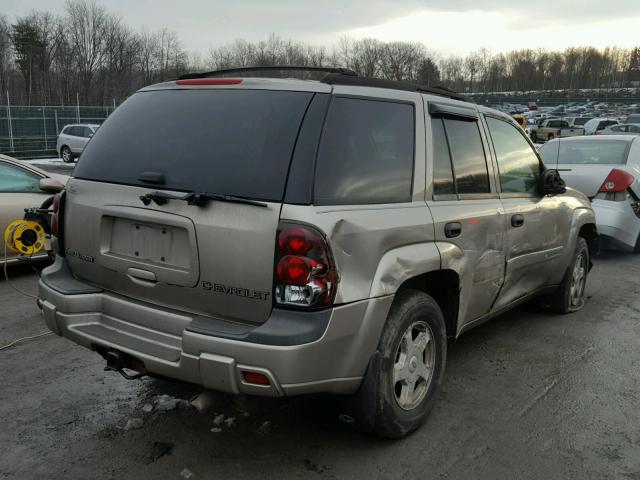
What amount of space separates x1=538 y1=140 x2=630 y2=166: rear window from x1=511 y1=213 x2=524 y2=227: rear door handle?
14.8 ft

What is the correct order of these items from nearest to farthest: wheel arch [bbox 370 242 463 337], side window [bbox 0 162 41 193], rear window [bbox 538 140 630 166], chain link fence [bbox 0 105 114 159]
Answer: wheel arch [bbox 370 242 463 337]
side window [bbox 0 162 41 193]
rear window [bbox 538 140 630 166]
chain link fence [bbox 0 105 114 159]

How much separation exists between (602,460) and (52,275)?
3.15 m

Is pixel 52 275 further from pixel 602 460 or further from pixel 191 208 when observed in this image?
pixel 602 460

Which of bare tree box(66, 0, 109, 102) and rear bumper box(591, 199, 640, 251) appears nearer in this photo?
rear bumper box(591, 199, 640, 251)

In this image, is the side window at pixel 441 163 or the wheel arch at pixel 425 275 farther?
the side window at pixel 441 163

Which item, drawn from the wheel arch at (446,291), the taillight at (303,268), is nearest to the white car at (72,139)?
the wheel arch at (446,291)

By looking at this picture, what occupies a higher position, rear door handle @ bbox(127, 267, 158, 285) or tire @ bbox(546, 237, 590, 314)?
rear door handle @ bbox(127, 267, 158, 285)

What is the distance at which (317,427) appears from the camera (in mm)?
3418

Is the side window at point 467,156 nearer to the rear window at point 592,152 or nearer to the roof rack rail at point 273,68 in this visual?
the roof rack rail at point 273,68

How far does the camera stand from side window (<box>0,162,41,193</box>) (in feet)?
22.3

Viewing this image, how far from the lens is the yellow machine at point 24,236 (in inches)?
252

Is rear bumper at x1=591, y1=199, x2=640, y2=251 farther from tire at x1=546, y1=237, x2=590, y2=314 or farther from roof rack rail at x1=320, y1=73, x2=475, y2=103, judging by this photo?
roof rack rail at x1=320, y1=73, x2=475, y2=103

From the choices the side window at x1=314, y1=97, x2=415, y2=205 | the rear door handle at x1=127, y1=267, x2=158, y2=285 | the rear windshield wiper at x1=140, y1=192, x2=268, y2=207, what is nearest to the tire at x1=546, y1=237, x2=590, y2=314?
the side window at x1=314, y1=97, x2=415, y2=205

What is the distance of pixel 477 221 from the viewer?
3.75 m
